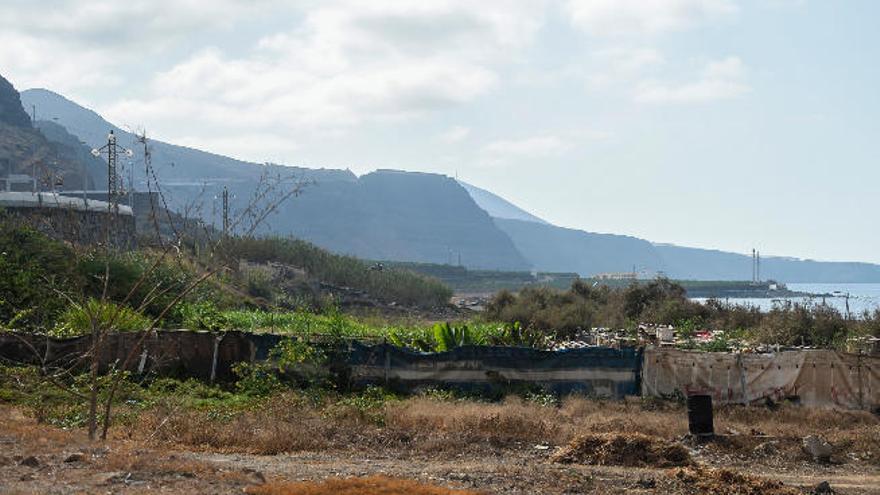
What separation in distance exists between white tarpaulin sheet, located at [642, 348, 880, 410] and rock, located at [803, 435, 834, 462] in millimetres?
5304

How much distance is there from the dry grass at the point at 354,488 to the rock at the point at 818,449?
6.96 metres

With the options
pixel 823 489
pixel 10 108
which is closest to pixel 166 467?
pixel 823 489

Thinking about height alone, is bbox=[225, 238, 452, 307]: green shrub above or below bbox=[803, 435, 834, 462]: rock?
above

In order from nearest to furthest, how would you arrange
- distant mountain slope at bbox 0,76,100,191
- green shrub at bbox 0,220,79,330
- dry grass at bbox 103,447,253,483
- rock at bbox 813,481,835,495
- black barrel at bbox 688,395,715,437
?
dry grass at bbox 103,447,253,483, rock at bbox 813,481,835,495, black barrel at bbox 688,395,715,437, green shrub at bbox 0,220,79,330, distant mountain slope at bbox 0,76,100,191

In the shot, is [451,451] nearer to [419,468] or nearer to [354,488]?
[419,468]

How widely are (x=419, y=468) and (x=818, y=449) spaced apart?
6562 mm

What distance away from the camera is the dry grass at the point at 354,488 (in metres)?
10.2

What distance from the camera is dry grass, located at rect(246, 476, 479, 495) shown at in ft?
33.6

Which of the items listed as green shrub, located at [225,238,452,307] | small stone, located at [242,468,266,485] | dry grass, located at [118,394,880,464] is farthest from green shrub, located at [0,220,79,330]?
green shrub, located at [225,238,452,307]

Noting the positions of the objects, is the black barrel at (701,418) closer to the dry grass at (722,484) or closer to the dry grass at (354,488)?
the dry grass at (722,484)

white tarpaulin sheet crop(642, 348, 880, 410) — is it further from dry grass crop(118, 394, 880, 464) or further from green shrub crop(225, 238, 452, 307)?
green shrub crop(225, 238, 452, 307)

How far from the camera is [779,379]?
70.1 feet

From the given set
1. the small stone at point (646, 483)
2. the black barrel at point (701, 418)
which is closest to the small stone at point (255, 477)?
the small stone at point (646, 483)

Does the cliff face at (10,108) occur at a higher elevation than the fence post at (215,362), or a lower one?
higher
